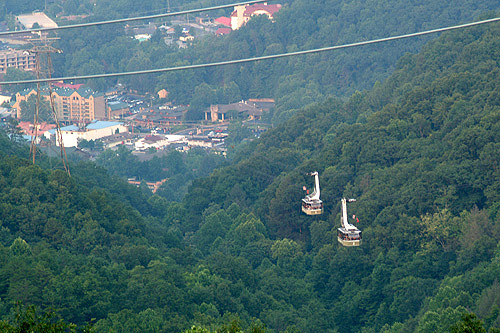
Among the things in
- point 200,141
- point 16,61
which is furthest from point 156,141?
point 16,61

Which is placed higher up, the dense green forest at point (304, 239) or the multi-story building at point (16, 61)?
the multi-story building at point (16, 61)

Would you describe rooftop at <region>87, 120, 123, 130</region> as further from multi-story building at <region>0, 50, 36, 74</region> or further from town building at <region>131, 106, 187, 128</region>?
multi-story building at <region>0, 50, 36, 74</region>

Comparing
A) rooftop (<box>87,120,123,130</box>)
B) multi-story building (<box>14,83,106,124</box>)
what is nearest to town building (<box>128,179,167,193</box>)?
rooftop (<box>87,120,123,130</box>)

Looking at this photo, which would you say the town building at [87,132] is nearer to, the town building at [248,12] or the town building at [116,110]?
the town building at [116,110]

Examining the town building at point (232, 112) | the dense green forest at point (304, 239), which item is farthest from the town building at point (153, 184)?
the dense green forest at point (304, 239)

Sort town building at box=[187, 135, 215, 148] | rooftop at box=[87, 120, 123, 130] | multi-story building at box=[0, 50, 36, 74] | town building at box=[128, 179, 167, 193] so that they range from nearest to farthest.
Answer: town building at box=[128, 179, 167, 193], town building at box=[187, 135, 215, 148], rooftop at box=[87, 120, 123, 130], multi-story building at box=[0, 50, 36, 74]

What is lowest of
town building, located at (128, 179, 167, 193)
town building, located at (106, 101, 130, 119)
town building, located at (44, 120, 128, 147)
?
town building, located at (128, 179, 167, 193)

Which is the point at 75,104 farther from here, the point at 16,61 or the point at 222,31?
the point at 222,31
